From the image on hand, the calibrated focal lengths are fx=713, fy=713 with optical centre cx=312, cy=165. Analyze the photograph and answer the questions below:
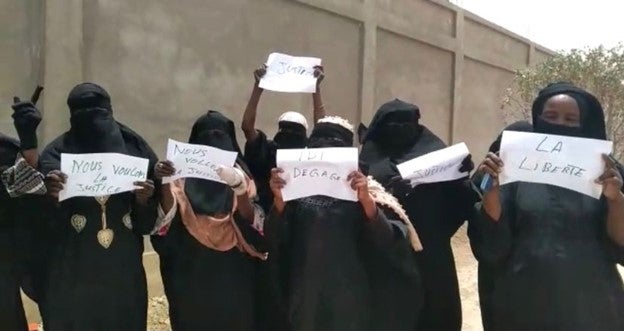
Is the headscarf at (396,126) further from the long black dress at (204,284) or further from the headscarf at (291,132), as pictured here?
the long black dress at (204,284)

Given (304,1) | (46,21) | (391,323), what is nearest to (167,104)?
(46,21)

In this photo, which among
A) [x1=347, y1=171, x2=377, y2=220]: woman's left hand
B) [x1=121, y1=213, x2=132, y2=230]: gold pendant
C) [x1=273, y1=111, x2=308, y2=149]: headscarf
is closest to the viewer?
[x1=347, y1=171, x2=377, y2=220]: woman's left hand

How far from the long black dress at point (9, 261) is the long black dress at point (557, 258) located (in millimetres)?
2186

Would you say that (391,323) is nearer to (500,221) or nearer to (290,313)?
(290,313)

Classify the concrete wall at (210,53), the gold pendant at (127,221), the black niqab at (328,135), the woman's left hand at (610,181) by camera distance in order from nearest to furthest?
the woman's left hand at (610,181), the black niqab at (328,135), the gold pendant at (127,221), the concrete wall at (210,53)

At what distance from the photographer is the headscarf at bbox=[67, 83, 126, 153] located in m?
3.30

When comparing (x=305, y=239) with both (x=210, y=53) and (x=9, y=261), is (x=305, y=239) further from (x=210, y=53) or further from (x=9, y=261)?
(x=210, y=53)

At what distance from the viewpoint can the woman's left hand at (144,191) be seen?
127 inches

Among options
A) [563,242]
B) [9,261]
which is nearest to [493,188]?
[563,242]

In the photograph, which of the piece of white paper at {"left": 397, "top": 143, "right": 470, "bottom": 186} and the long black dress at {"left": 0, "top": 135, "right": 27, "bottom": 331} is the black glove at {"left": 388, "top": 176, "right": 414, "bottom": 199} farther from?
the long black dress at {"left": 0, "top": 135, "right": 27, "bottom": 331}

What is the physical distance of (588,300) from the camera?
9.64 ft

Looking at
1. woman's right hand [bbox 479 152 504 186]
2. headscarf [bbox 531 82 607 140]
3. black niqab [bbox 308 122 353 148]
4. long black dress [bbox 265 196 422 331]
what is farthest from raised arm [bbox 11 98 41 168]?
headscarf [bbox 531 82 607 140]

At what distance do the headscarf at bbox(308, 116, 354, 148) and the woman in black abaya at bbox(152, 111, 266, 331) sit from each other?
404 mm

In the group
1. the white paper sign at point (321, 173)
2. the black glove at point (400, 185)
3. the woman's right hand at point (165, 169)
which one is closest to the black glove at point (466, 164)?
the black glove at point (400, 185)
